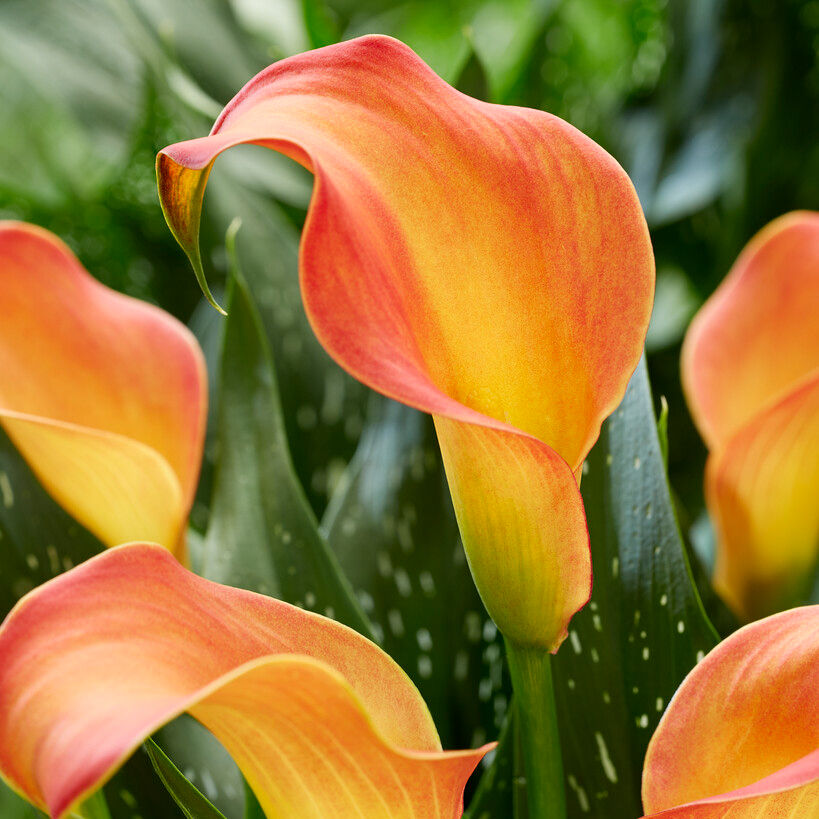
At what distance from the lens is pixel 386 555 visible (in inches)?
11.2

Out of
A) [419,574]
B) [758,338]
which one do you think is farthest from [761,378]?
[419,574]

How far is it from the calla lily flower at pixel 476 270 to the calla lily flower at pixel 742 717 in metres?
0.02

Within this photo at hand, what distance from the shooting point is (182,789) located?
0.17m

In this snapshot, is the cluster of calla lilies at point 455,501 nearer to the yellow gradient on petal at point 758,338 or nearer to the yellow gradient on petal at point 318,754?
the yellow gradient on petal at point 318,754

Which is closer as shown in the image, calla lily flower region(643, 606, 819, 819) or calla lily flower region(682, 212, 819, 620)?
calla lily flower region(643, 606, 819, 819)

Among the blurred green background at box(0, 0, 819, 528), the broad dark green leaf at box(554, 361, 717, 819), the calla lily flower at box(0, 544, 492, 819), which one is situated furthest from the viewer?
the blurred green background at box(0, 0, 819, 528)

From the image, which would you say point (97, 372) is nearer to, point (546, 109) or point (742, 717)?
point (742, 717)

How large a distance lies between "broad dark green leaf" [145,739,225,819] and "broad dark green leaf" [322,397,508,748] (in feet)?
0.33

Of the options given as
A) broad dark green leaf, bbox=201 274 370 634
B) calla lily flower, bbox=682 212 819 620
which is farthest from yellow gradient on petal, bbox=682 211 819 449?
broad dark green leaf, bbox=201 274 370 634

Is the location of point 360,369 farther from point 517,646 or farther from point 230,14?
point 230,14

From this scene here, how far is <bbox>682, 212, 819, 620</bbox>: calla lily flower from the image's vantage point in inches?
10.4

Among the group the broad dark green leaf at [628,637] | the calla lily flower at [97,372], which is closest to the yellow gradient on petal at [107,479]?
the calla lily flower at [97,372]

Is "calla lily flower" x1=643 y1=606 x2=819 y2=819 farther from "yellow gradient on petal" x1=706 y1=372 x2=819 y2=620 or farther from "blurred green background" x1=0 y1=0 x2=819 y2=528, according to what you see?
"blurred green background" x1=0 y1=0 x2=819 y2=528

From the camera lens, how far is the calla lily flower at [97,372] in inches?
8.9
